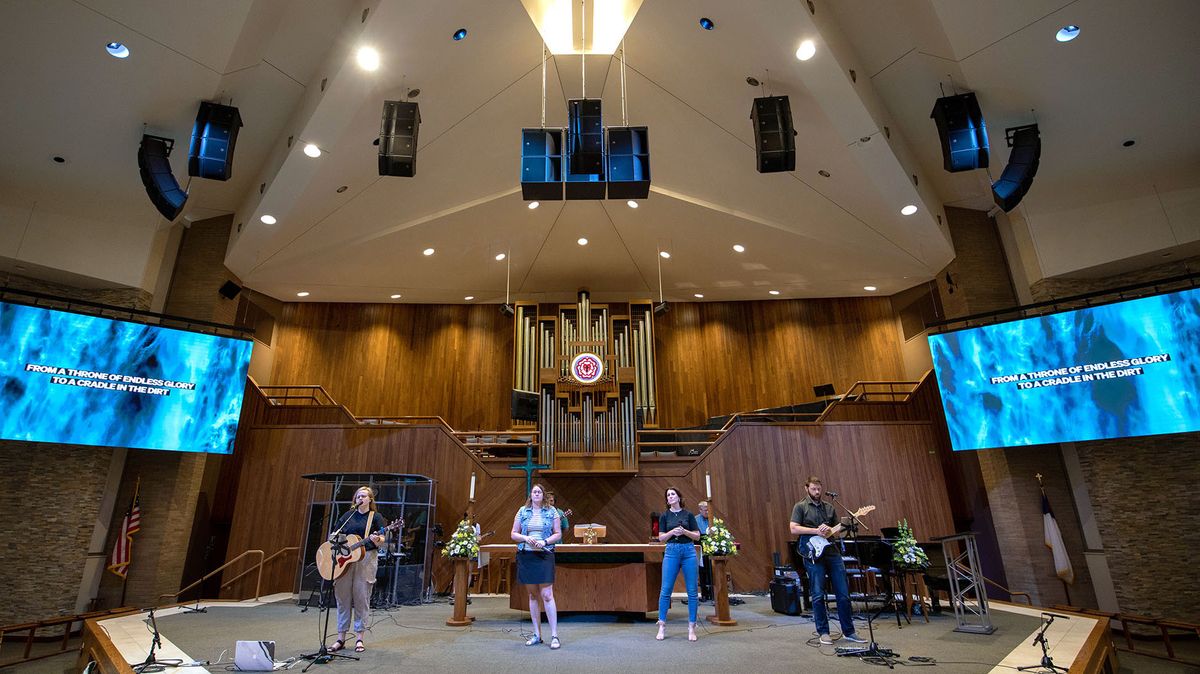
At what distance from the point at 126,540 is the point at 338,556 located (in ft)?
18.5

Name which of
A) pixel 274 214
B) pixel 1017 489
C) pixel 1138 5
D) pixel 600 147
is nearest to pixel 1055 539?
pixel 1017 489

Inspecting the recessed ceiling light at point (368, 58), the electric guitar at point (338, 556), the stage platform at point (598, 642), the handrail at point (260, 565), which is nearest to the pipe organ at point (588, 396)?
the stage platform at point (598, 642)

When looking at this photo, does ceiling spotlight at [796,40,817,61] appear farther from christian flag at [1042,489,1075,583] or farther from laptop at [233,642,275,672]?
laptop at [233,642,275,672]

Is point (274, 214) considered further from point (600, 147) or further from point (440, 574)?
point (440, 574)

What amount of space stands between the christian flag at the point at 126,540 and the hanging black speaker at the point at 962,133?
11354 millimetres

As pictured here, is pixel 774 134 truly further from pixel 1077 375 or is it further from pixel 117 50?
pixel 117 50

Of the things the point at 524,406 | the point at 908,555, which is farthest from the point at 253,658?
the point at 524,406

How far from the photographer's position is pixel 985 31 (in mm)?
6004

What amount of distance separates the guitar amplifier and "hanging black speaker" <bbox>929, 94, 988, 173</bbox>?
199 inches

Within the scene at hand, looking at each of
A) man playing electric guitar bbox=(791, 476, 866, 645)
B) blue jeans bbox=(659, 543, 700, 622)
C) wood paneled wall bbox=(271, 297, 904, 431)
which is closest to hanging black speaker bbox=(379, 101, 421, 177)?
blue jeans bbox=(659, 543, 700, 622)

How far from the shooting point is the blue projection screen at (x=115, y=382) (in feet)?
24.0

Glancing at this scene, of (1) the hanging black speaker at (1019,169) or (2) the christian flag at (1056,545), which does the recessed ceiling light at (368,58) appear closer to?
(1) the hanging black speaker at (1019,169)

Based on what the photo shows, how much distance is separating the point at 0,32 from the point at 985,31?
32.4ft

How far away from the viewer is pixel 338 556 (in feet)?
15.4
